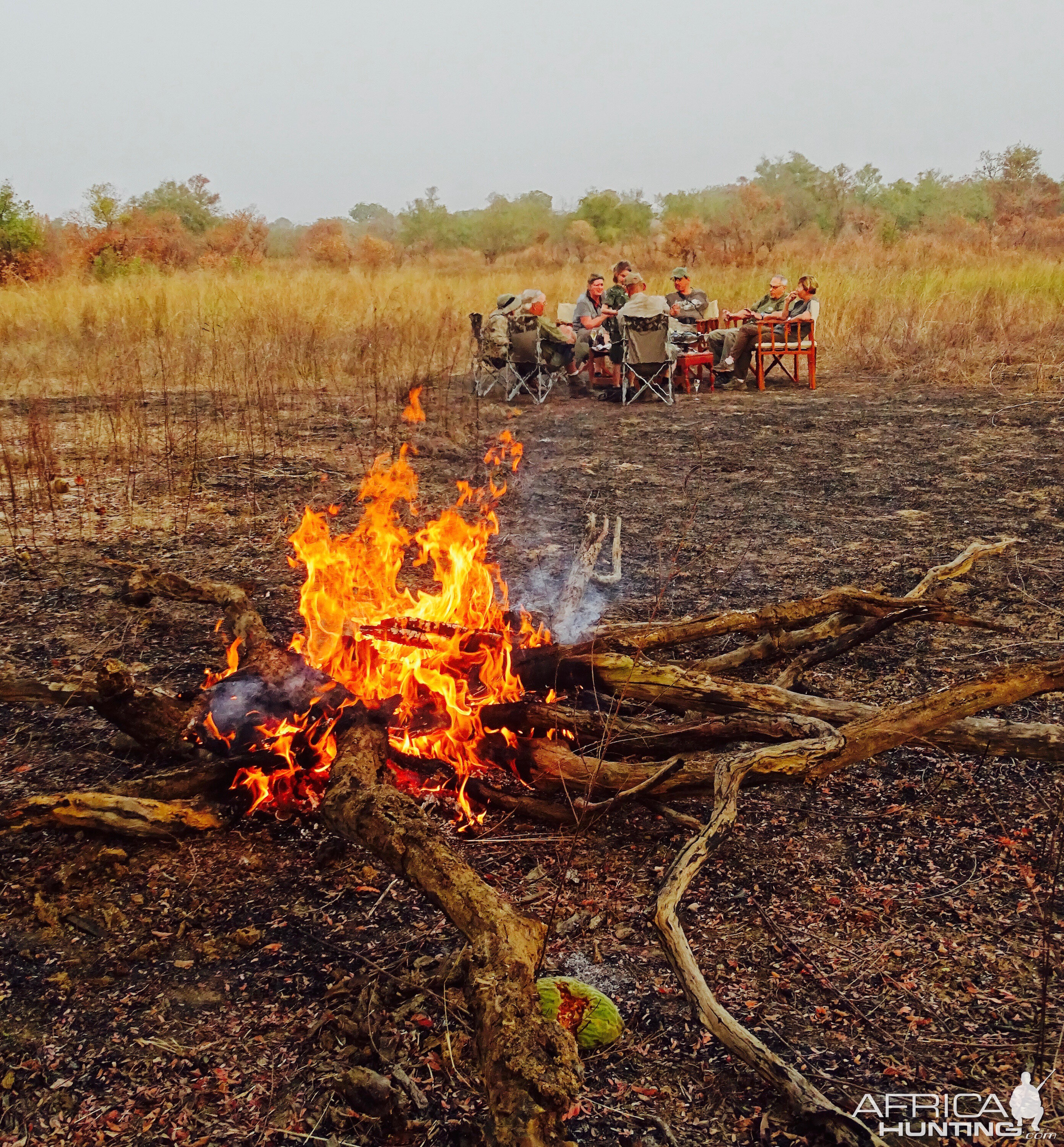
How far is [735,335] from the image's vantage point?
11.0 meters

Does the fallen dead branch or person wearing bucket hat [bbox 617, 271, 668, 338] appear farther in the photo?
person wearing bucket hat [bbox 617, 271, 668, 338]

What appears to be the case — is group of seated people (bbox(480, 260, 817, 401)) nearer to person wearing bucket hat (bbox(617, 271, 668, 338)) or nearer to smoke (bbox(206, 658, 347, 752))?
person wearing bucket hat (bbox(617, 271, 668, 338))

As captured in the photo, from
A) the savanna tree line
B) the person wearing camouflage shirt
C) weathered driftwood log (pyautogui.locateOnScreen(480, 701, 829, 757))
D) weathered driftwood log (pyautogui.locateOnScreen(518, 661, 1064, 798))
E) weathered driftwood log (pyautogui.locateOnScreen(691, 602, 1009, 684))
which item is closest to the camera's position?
weathered driftwood log (pyautogui.locateOnScreen(518, 661, 1064, 798))

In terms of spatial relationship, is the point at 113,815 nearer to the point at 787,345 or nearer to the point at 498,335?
the point at 498,335

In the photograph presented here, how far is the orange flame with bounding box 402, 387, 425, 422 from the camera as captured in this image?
811 centimetres

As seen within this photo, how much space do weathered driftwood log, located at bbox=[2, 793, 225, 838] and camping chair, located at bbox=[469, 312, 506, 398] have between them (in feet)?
25.0

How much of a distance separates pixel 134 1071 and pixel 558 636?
6.77 ft

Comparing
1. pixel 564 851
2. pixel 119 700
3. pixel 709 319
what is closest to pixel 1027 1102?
pixel 564 851

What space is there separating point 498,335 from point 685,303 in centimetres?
250

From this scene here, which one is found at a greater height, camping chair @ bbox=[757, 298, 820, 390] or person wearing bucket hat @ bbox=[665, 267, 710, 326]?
person wearing bucket hat @ bbox=[665, 267, 710, 326]

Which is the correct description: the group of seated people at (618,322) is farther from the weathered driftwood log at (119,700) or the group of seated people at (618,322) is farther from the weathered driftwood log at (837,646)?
the weathered driftwood log at (119,700)

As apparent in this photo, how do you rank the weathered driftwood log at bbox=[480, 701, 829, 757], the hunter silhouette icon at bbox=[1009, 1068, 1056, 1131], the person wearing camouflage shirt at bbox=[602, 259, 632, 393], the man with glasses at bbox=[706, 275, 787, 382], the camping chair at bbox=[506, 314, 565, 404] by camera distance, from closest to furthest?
1. the hunter silhouette icon at bbox=[1009, 1068, 1056, 1131]
2. the weathered driftwood log at bbox=[480, 701, 829, 757]
3. the camping chair at bbox=[506, 314, 565, 404]
4. the person wearing camouflage shirt at bbox=[602, 259, 632, 393]
5. the man with glasses at bbox=[706, 275, 787, 382]

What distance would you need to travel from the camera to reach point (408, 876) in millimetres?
2213

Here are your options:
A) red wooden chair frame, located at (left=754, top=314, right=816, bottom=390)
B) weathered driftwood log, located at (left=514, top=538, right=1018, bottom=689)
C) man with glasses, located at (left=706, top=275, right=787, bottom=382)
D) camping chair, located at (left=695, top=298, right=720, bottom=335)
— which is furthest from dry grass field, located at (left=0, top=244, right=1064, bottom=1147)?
camping chair, located at (left=695, top=298, right=720, bottom=335)
